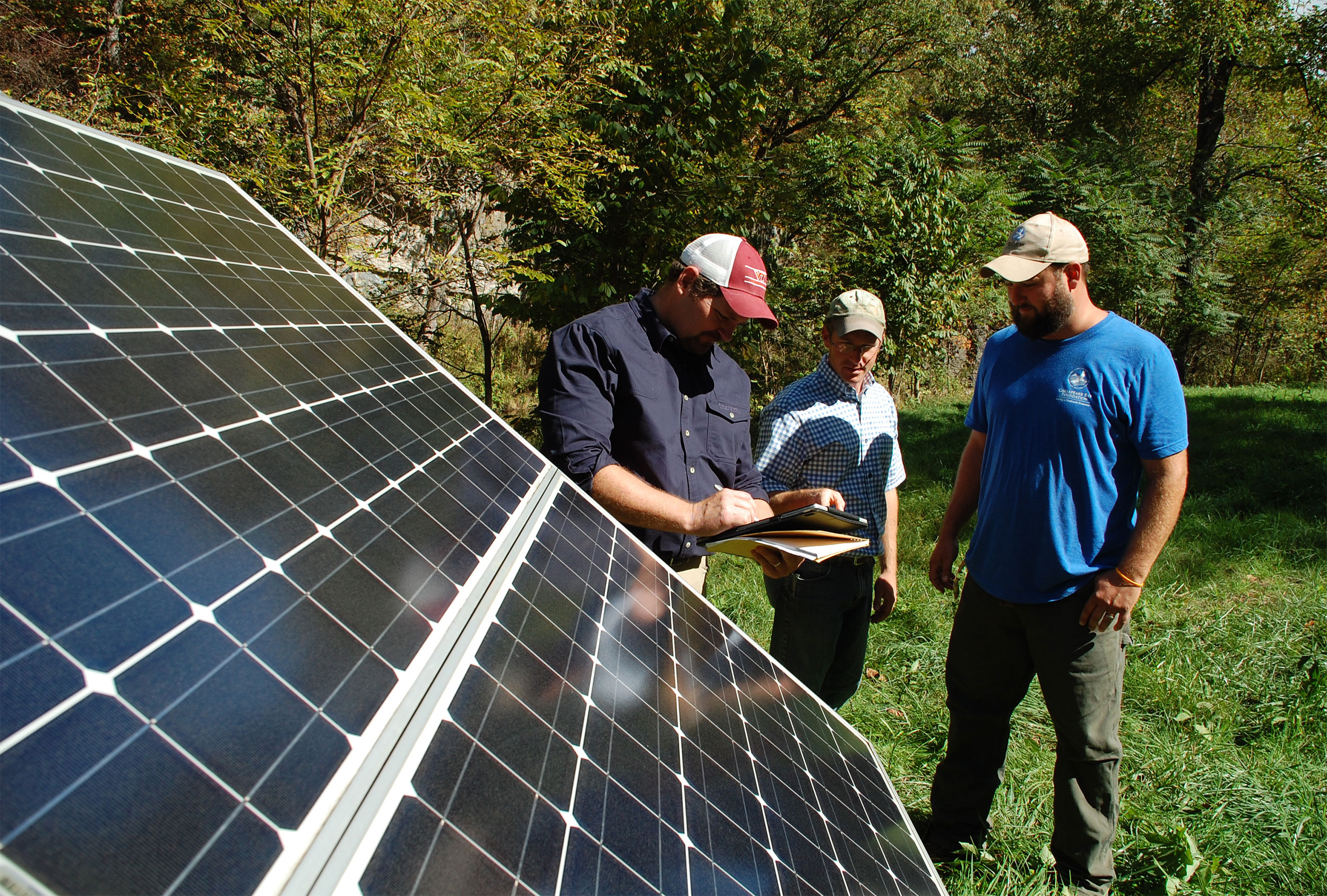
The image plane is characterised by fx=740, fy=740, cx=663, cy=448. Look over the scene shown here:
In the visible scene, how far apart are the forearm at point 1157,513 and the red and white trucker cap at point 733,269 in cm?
154

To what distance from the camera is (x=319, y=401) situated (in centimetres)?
144

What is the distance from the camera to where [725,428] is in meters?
3.04

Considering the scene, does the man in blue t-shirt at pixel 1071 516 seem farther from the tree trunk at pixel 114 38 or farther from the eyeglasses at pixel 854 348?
the tree trunk at pixel 114 38

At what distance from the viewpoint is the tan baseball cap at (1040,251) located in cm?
296

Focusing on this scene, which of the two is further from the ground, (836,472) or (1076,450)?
(1076,450)

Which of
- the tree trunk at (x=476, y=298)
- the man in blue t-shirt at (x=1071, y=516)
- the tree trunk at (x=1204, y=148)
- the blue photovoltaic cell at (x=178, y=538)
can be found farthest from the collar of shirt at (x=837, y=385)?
the tree trunk at (x=1204, y=148)

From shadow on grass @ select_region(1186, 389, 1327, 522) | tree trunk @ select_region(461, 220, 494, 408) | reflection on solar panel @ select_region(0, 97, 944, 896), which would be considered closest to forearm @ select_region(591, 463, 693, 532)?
reflection on solar panel @ select_region(0, 97, 944, 896)

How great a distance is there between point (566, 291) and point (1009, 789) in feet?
20.6

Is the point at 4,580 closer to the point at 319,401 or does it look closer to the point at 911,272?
the point at 319,401

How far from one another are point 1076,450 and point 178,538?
294 centimetres

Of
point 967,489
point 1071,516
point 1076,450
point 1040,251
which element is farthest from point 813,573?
point 1040,251

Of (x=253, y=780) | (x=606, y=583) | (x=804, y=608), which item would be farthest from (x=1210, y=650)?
(x=253, y=780)

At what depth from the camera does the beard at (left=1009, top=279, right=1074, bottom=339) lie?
2963 millimetres

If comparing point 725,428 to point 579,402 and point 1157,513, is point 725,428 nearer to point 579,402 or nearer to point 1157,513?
point 579,402
